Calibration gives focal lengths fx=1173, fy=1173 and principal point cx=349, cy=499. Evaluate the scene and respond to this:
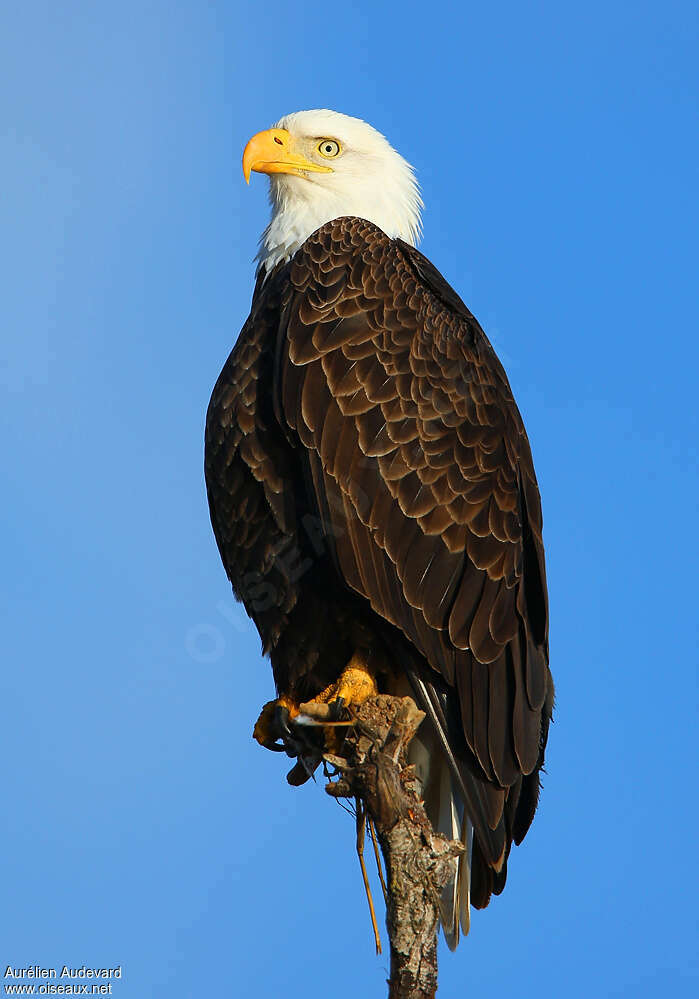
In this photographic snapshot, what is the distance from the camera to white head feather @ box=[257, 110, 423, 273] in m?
6.11

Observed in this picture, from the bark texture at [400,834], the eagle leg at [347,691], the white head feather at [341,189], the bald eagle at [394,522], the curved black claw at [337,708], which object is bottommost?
the bark texture at [400,834]

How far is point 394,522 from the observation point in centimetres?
512

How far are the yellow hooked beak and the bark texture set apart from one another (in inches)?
118

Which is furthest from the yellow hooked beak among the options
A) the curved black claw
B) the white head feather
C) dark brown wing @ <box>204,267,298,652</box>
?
the curved black claw

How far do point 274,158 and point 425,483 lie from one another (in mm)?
2166

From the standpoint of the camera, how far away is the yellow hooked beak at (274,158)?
20.4 feet

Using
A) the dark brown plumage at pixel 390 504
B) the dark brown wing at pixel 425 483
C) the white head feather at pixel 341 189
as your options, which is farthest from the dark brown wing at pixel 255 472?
the white head feather at pixel 341 189

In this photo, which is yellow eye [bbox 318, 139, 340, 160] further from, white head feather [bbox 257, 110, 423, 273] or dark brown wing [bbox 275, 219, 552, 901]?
dark brown wing [bbox 275, 219, 552, 901]

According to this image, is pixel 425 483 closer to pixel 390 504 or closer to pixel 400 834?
pixel 390 504

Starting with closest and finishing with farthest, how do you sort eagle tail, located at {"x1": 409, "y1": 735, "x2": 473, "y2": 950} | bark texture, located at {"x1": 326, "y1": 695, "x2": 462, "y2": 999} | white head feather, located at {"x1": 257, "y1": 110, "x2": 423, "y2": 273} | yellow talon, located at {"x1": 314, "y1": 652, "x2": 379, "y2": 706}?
bark texture, located at {"x1": 326, "y1": 695, "x2": 462, "y2": 999} → yellow talon, located at {"x1": 314, "y1": 652, "x2": 379, "y2": 706} → eagle tail, located at {"x1": 409, "y1": 735, "x2": 473, "y2": 950} → white head feather, located at {"x1": 257, "y1": 110, "x2": 423, "y2": 273}

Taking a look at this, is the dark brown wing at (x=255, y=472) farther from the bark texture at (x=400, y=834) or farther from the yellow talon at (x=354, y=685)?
the bark texture at (x=400, y=834)

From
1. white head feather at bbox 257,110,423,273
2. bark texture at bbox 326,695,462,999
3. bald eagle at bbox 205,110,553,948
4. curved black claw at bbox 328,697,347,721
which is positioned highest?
white head feather at bbox 257,110,423,273

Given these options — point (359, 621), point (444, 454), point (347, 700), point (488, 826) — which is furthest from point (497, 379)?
point (488, 826)

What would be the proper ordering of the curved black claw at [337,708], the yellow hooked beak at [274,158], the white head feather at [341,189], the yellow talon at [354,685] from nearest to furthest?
the curved black claw at [337,708] < the yellow talon at [354,685] < the white head feather at [341,189] < the yellow hooked beak at [274,158]
